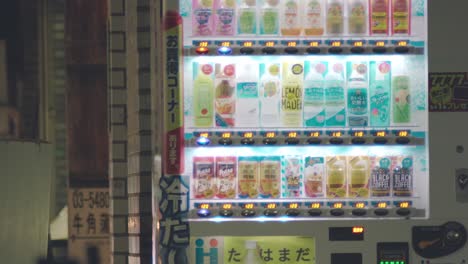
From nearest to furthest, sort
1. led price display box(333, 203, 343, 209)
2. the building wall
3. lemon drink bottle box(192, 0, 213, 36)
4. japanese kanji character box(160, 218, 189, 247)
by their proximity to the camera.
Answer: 1. japanese kanji character box(160, 218, 189, 247)
2. led price display box(333, 203, 343, 209)
3. lemon drink bottle box(192, 0, 213, 36)
4. the building wall

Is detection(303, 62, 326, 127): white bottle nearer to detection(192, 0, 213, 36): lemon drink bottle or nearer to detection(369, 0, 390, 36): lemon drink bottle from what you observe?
detection(369, 0, 390, 36): lemon drink bottle

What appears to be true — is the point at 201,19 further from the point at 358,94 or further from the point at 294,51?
the point at 358,94

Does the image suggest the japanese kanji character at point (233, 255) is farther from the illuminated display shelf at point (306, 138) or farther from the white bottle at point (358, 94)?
the white bottle at point (358, 94)

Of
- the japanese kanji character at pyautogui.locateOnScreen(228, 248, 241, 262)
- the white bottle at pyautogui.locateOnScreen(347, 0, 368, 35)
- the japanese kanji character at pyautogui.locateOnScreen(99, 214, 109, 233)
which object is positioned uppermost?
the white bottle at pyautogui.locateOnScreen(347, 0, 368, 35)

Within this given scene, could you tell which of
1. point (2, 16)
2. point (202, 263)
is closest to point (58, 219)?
point (2, 16)

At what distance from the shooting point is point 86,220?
9281 millimetres

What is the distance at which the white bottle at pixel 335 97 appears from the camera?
18.0 feet

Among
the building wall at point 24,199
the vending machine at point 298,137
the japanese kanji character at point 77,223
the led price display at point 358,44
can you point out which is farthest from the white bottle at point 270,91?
the japanese kanji character at point 77,223

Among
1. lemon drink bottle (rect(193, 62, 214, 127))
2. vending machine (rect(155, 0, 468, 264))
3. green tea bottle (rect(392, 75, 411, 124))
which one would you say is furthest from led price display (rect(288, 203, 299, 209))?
green tea bottle (rect(392, 75, 411, 124))

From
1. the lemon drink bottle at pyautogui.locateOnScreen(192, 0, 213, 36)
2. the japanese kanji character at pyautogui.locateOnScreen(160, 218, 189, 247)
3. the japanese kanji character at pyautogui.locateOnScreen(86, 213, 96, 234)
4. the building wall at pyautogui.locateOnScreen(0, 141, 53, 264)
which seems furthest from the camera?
the japanese kanji character at pyautogui.locateOnScreen(86, 213, 96, 234)

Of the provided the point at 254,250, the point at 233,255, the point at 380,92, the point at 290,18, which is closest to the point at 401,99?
the point at 380,92

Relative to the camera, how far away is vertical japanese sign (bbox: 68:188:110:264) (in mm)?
9273

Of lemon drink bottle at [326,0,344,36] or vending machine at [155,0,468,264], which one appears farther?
lemon drink bottle at [326,0,344,36]

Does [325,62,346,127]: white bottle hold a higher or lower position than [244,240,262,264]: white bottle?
higher
